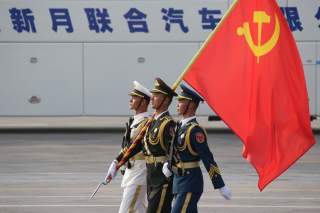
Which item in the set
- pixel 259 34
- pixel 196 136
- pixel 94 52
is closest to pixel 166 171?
pixel 196 136

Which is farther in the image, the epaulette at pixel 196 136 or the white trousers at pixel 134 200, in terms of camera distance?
the white trousers at pixel 134 200

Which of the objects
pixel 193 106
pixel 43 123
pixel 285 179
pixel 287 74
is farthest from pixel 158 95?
pixel 43 123

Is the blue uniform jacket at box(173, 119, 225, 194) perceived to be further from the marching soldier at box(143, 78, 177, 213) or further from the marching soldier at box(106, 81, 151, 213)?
the marching soldier at box(106, 81, 151, 213)

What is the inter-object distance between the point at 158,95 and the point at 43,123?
22.5 meters

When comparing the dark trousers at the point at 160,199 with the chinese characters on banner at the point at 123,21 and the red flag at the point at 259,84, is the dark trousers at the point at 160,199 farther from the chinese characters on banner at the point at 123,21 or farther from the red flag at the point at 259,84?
the chinese characters on banner at the point at 123,21

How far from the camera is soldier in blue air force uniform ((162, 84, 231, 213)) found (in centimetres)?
1095

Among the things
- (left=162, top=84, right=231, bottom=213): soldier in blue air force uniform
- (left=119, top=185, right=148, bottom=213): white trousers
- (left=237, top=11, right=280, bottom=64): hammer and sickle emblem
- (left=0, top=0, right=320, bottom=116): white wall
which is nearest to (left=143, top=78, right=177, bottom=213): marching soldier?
(left=162, top=84, right=231, bottom=213): soldier in blue air force uniform

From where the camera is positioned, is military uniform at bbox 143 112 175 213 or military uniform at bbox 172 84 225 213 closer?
military uniform at bbox 172 84 225 213

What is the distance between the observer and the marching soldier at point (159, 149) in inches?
452

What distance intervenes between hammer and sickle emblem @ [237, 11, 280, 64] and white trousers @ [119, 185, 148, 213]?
2010mm

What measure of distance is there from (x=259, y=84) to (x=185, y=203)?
138 centimetres

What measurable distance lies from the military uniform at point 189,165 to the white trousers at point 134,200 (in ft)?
3.35

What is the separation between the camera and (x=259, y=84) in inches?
439

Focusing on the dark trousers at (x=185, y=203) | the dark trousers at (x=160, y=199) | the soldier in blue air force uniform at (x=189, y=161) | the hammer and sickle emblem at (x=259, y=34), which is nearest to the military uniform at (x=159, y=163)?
the dark trousers at (x=160, y=199)
